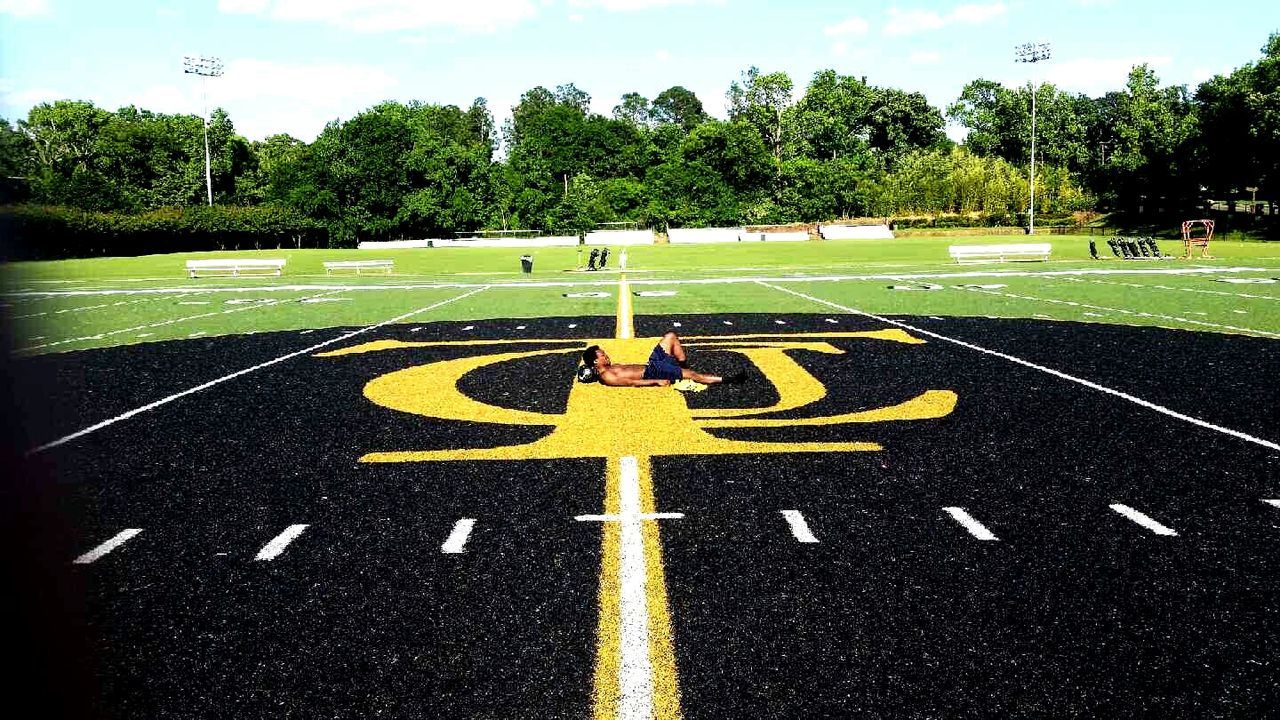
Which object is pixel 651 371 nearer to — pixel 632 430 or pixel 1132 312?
pixel 632 430

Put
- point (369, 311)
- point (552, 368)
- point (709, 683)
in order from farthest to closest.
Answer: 1. point (369, 311)
2. point (552, 368)
3. point (709, 683)

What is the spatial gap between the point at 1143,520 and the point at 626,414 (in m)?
5.31

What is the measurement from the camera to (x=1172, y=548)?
5969 mm

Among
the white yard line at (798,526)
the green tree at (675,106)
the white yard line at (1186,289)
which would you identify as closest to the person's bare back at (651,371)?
the white yard line at (798,526)

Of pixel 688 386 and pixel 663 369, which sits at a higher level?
pixel 663 369

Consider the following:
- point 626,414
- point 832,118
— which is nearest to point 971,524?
point 626,414

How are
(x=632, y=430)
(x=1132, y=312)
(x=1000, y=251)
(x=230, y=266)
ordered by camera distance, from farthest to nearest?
(x=1000, y=251)
(x=230, y=266)
(x=1132, y=312)
(x=632, y=430)

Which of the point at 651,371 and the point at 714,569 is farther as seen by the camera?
the point at 651,371

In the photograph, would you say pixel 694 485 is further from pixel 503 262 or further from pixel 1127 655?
pixel 503 262

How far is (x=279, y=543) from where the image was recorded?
20.7ft

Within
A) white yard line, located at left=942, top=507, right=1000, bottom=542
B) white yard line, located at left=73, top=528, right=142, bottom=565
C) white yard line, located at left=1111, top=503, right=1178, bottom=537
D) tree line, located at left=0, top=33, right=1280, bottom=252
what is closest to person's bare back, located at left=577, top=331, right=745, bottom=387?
white yard line, located at left=942, top=507, right=1000, bottom=542

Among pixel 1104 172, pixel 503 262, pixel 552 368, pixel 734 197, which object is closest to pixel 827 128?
pixel 734 197

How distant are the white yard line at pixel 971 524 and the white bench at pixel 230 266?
120 ft

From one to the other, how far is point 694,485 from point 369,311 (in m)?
17.4
